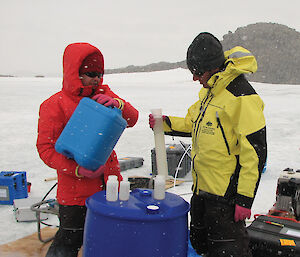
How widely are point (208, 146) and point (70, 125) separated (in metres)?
0.79

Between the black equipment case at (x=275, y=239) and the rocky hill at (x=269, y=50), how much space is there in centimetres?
5394

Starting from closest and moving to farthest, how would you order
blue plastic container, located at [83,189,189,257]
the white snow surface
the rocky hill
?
blue plastic container, located at [83,189,189,257]
the white snow surface
the rocky hill

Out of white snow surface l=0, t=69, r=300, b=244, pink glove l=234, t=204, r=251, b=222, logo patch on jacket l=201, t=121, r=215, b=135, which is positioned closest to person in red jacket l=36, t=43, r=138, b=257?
logo patch on jacket l=201, t=121, r=215, b=135

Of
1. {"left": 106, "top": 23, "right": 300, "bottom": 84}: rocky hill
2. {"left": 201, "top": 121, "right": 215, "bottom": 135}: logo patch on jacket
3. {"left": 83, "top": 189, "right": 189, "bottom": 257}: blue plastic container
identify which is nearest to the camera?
{"left": 83, "top": 189, "right": 189, "bottom": 257}: blue plastic container

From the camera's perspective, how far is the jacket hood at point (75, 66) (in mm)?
1904

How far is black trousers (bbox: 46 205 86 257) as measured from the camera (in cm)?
202

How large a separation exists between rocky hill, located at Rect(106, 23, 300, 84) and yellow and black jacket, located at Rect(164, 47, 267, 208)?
54529 millimetres

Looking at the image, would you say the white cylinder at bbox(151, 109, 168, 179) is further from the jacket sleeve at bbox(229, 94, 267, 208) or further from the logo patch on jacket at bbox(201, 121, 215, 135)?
the jacket sleeve at bbox(229, 94, 267, 208)

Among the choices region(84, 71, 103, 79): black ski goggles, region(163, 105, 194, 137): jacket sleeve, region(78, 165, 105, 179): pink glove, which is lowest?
region(78, 165, 105, 179): pink glove

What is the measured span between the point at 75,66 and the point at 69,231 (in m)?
0.96

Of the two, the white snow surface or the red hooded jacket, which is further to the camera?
the white snow surface

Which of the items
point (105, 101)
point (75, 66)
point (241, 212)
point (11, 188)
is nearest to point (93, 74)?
point (75, 66)

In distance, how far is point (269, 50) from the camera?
202 ft

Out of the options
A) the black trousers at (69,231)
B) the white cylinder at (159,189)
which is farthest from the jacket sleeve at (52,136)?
the white cylinder at (159,189)
